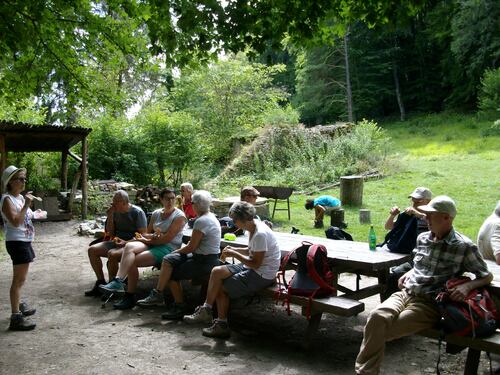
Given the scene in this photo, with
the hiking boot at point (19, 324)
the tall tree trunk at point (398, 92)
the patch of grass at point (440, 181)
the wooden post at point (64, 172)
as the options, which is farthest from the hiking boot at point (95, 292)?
the tall tree trunk at point (398, 92)

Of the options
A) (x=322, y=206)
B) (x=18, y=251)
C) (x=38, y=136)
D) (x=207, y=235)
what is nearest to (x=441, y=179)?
(x=322, y=206)

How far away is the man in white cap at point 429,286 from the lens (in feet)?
12.0

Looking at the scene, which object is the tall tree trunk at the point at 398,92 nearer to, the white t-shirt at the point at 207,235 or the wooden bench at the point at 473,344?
the white t-shirt at the point at 207,235

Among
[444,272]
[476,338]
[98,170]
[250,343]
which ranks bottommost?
[250,343]

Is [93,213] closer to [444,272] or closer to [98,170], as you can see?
[98,170]

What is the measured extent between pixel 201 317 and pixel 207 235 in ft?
2.91

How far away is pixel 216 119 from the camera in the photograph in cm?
2333

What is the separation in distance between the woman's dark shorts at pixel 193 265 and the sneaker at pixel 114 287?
2.72 feet

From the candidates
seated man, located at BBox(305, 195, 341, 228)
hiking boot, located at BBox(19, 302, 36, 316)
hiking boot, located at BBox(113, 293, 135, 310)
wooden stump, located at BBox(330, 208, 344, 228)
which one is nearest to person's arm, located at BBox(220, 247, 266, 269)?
hiking boot, located at BBox(113, 293, 135, 310)

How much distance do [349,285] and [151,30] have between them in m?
4.09

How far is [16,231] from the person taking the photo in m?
5.12

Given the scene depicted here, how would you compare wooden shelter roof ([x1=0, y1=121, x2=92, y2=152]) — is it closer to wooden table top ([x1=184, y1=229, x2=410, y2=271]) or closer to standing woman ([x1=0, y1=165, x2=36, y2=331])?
standing woman ([x1=0, y1=165, x2=36, y2=331])

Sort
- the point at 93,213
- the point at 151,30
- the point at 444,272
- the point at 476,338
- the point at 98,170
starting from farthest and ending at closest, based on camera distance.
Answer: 1. the point at 98,170
2. the point at 93,213
3. the point at 151,30
4. the point at 444,272
5. the point at 476,338

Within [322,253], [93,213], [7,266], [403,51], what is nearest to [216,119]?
[93,213]
